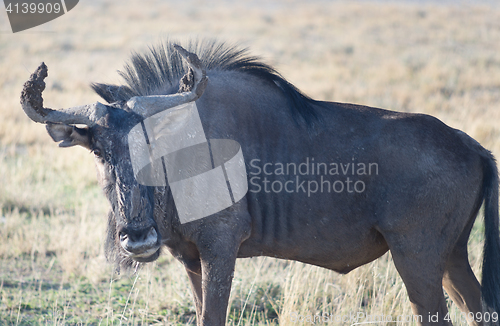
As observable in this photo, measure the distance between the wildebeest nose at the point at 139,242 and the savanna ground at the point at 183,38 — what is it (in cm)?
107

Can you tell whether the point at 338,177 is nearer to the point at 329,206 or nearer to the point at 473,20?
the point at 329,206

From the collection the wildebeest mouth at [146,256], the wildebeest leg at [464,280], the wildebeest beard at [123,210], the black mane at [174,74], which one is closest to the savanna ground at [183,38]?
the wildebeest beard at [123,210]

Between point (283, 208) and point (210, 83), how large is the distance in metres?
1.08

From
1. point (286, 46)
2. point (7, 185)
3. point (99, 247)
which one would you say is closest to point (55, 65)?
point (286, 46)

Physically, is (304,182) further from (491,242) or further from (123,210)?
(491,242)

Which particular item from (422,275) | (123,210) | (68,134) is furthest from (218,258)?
(422,275)

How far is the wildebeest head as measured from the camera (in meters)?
2.89

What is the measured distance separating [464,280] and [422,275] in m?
0.59

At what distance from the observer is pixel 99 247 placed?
5727 millimetres

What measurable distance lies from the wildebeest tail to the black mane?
4.28ft

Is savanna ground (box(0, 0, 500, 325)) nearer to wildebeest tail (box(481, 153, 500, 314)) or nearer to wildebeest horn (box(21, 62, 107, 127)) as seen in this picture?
wildebeest tail (box(481, 153, 500, 314))

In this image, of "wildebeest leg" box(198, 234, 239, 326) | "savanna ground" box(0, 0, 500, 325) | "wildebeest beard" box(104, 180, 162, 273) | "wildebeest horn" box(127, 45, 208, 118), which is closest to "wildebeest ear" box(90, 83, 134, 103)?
"wildebeest horn" box(127, 45, 208, 118)

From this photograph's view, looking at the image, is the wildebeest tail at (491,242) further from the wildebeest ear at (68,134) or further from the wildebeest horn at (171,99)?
the wildebeest ear at (68,134)

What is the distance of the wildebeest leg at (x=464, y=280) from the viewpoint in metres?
3.55
